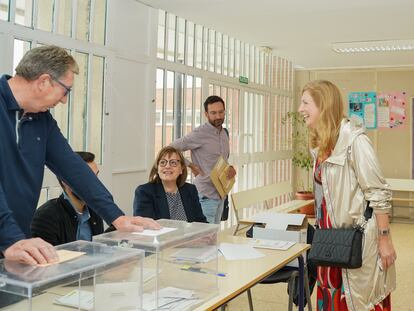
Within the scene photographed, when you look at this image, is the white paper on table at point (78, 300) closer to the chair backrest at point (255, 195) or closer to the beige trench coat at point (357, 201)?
the beige trench coat at point (357, 201)

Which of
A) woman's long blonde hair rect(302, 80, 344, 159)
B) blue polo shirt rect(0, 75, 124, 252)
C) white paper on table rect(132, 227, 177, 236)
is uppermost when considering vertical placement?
woman's long blonde hair rect(302, 80, 344, 159)

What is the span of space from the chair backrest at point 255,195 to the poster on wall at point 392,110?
281 centimetres

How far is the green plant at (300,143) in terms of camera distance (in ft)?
26.9

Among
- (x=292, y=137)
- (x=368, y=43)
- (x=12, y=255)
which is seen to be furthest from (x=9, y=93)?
(x=292, y=137)

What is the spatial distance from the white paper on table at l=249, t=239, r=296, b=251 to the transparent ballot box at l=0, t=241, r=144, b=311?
127cm

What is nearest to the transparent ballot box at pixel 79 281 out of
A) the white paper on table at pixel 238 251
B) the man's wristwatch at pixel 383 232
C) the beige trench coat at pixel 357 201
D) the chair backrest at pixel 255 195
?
the white paper on table at pixel 238 251

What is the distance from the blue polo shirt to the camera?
5.64 feet

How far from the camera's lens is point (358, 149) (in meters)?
2.19

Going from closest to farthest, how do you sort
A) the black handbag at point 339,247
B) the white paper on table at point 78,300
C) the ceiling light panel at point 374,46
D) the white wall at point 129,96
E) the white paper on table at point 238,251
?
the white paper on table at point 78,300 < the black handbag at point 339,247 < the white paper on table at point 238,251 < the white wall at point 129,96 < the ceiling light panel at point 374,46

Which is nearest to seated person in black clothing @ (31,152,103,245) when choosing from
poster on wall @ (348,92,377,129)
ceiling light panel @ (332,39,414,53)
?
ceiling light panel @ (332,39,414,53)

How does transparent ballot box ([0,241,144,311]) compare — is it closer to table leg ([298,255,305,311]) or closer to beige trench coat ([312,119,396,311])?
beige trench coat ([312,119,396,311])

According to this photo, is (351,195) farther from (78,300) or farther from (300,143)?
(300,143)

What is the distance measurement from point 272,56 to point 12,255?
6.59 meters

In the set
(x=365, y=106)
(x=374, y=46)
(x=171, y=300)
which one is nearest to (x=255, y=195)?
(x=374, y=46)
